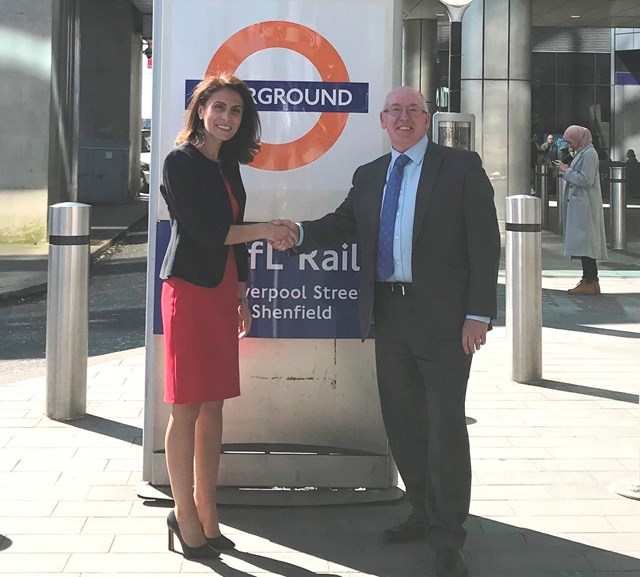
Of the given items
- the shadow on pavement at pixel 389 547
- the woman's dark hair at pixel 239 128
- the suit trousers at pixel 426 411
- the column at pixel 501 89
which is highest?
the column at pixel 501 89

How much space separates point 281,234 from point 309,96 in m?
0.81

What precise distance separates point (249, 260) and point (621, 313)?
268 inches

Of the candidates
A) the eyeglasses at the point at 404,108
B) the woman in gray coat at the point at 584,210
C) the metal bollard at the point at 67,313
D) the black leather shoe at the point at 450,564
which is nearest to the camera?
the black leather shoe at the point at 450,564

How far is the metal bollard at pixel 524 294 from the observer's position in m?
7.38

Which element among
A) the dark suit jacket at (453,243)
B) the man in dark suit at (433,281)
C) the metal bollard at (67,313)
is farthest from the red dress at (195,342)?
the metal bollard at (67,313)

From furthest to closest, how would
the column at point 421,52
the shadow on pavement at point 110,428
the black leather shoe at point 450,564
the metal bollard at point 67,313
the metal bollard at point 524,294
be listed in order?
the column at point 421,52 → the metal bollard at point 524,294 → the metal bollard at point 67,313 → the shadow on pavement at point 110,428 → the black leather shoe at point 450,564

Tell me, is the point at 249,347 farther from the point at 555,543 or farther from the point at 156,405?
the point at 555,543

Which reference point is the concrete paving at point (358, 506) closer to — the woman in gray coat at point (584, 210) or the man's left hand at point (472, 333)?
the man's left hand at point (472, 333)

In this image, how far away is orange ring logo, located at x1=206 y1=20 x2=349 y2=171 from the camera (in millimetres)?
4562

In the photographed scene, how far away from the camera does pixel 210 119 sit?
401cm

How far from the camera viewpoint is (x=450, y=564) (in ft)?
12.7

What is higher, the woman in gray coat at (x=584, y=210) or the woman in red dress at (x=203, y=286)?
the woman in gray coat at (x=584, y=210)

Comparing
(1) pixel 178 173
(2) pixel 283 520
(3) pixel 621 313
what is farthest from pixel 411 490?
(3) pixel 621 313

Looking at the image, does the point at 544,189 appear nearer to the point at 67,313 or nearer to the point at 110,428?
the point at 67,313
